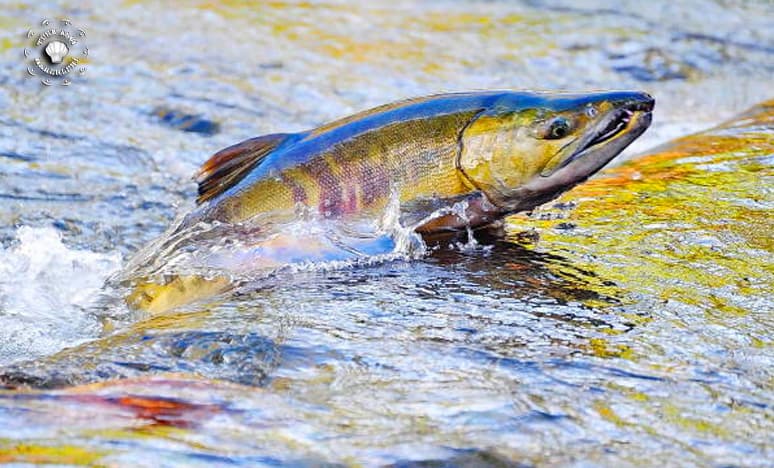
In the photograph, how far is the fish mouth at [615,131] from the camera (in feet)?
12.3

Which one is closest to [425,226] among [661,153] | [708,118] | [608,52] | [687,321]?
[687,321]

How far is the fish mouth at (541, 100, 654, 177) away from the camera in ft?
12.3

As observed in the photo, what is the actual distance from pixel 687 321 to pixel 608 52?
6945 mm

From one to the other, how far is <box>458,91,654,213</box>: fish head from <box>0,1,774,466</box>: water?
0.91 feet

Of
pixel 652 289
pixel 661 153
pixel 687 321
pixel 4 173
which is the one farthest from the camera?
pixel 4 173

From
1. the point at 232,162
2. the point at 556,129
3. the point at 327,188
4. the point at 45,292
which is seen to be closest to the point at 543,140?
the point at 556,129

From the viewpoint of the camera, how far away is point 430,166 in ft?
12.9

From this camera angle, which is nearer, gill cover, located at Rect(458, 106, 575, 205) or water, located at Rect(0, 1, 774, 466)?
water, located at Rect(0, 1, 774, 466)

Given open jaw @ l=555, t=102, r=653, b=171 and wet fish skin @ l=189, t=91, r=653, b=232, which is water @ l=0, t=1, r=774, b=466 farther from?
open jaw @ l=555, t=102, r=653, b=171

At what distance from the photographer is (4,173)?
6.46 metres

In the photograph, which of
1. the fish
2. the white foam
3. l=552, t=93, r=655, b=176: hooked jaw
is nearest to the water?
the white foam

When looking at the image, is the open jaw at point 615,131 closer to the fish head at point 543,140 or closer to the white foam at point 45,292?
the fish head at point 543,140

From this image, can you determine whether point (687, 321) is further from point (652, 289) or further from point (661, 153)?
point (661, 153)

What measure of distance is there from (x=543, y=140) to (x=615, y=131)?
0.77 ft
